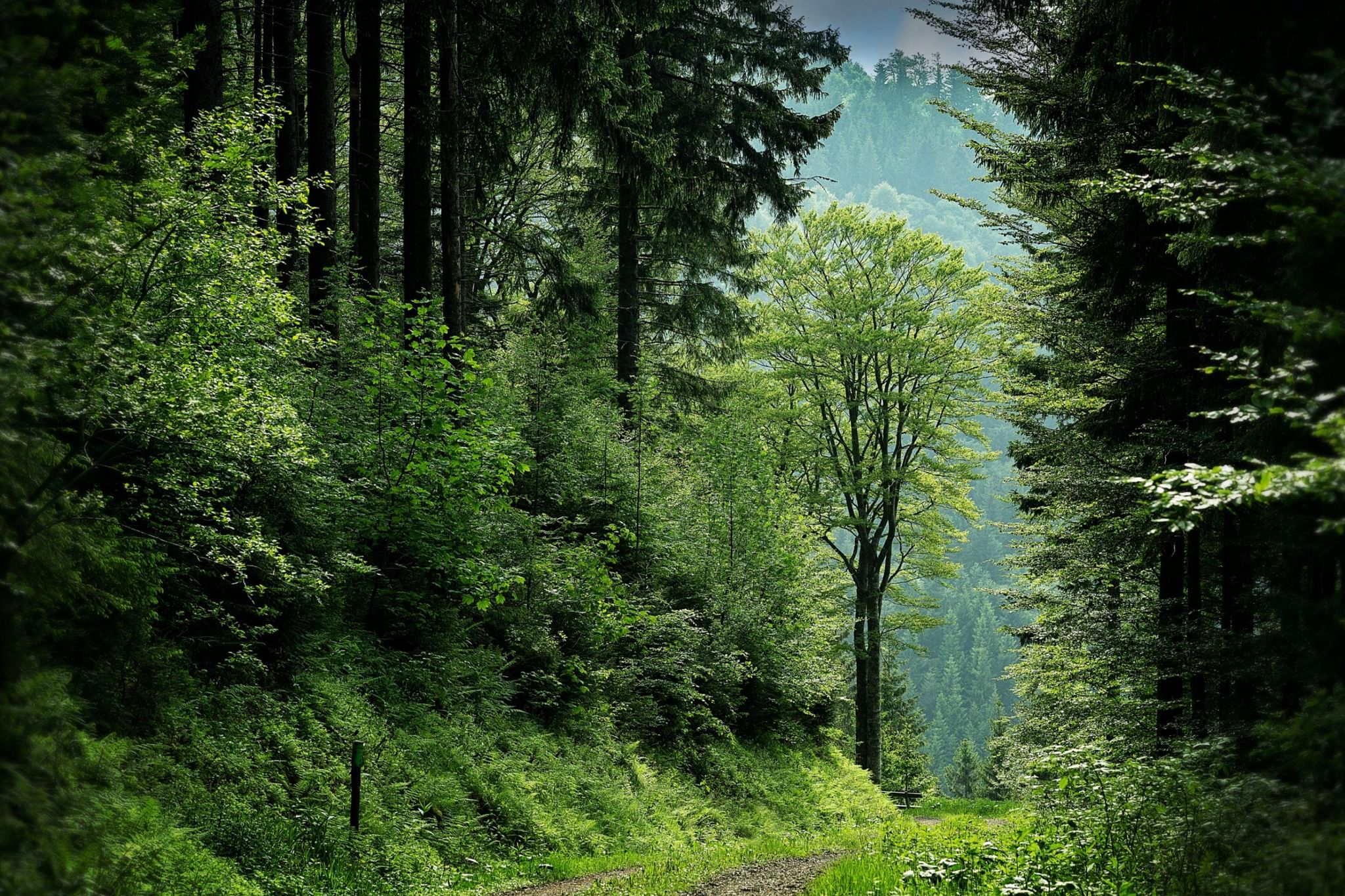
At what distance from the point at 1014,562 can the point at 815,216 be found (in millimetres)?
11723

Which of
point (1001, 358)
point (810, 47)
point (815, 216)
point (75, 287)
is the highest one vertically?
Answer: point (810, 47)

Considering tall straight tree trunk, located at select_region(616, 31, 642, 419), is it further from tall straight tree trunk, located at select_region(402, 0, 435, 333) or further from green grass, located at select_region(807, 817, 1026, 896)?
green grass, located at select_region(807, 817, 1026, 896)

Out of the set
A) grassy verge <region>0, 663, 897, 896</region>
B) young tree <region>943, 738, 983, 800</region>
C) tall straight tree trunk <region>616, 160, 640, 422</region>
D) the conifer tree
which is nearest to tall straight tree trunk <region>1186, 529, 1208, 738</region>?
A: grassy verge <region>0, 663, 897, 896</region>

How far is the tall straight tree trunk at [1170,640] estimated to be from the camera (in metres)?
8.81

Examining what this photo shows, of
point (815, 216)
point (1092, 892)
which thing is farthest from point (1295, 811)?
point (815, 216)

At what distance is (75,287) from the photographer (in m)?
3.58

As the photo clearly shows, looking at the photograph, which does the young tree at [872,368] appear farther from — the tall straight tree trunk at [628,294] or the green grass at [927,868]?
the green grass at [927,868]

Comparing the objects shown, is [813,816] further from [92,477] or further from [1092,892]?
[92,477]

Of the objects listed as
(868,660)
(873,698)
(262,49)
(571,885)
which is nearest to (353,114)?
(262,49)

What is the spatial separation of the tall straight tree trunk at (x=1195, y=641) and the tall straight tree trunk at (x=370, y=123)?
11.2 metres

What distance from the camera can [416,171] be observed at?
11727 millimetres

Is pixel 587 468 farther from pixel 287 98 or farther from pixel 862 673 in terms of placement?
pixel 862 673

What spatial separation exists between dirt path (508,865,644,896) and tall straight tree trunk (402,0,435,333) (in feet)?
25.0

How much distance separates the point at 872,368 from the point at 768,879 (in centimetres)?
1841
